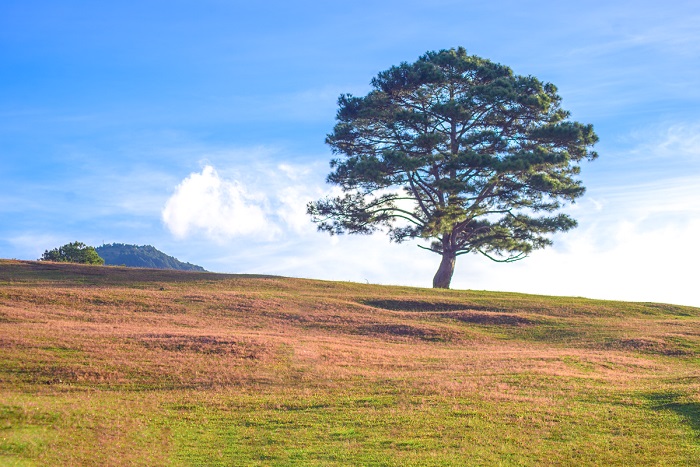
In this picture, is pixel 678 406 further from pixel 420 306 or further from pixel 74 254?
pixel 74 254

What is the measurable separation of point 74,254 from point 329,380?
5145 cm

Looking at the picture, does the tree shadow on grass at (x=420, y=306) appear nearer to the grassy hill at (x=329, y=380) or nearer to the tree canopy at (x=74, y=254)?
the grassy hill at (x=329, y=380)

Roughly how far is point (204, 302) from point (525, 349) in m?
18.8

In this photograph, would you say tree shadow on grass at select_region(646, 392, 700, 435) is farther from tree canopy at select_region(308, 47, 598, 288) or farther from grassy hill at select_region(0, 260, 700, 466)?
tree canopy at select_region(308, 47, 598, 288)

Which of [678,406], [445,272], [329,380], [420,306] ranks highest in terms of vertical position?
[445,272]

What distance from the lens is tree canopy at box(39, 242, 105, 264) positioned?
68688 mm

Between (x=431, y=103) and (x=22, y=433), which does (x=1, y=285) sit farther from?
(x=431, y=103)

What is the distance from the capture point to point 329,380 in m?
25.6

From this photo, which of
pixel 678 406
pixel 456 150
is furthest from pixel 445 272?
pixel 678 406

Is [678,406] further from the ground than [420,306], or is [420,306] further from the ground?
[420,306]

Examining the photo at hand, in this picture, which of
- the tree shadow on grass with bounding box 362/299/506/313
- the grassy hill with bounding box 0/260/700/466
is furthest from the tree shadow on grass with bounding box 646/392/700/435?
the tree shadow on grass with bounding box 362/299/506/313

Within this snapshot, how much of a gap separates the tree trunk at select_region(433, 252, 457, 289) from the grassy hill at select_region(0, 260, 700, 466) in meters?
12.8

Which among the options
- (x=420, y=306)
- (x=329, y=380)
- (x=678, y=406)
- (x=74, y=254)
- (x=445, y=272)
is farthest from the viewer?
(x=74, y=254)

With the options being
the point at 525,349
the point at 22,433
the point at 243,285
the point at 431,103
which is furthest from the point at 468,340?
the point at 431,103
